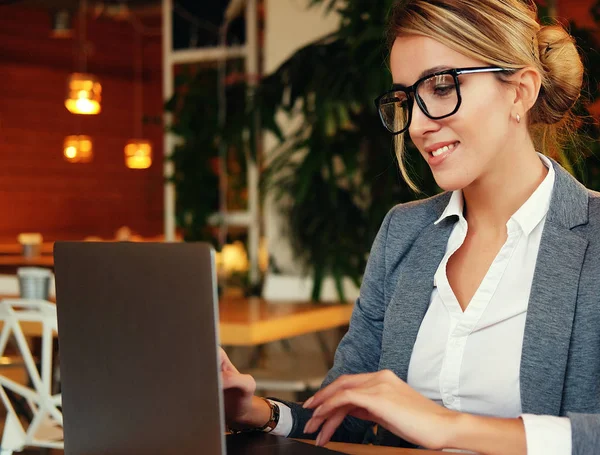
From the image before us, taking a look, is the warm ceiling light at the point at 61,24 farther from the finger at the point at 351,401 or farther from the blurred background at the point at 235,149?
the finger at the point at 351,401

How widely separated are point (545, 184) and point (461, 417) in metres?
0.54

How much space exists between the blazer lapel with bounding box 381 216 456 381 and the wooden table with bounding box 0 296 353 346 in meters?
1.96

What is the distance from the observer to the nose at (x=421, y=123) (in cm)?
145

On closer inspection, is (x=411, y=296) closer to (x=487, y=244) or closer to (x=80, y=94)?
(x=487, y=244)

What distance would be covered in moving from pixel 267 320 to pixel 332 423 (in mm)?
2447

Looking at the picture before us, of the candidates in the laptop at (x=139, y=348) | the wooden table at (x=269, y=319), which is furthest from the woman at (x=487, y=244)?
the wooden table at (x=269, y=319)

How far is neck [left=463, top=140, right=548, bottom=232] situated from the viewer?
155cm

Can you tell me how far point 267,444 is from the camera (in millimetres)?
1301

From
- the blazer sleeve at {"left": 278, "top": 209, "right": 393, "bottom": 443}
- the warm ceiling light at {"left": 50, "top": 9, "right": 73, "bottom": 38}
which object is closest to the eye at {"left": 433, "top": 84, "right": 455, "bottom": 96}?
the blazer sleeve at {"left": 278, "top": 209, "right": 393, "bottom": 443}

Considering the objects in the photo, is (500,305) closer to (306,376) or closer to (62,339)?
(62,339)

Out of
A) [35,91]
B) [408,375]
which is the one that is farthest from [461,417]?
[35,91]

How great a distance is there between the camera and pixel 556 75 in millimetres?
1612

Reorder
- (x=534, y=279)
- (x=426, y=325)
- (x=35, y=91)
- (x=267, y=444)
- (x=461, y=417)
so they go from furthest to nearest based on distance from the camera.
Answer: (x=35, y=91) → (x=426, y=325) → (x=534, y=279) → (x=267, y=444) → (x=461, y=417)

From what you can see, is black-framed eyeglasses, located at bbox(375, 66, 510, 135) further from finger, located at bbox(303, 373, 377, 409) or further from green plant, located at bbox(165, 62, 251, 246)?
green plant, located at bbox(165, 62, 251, 246)
